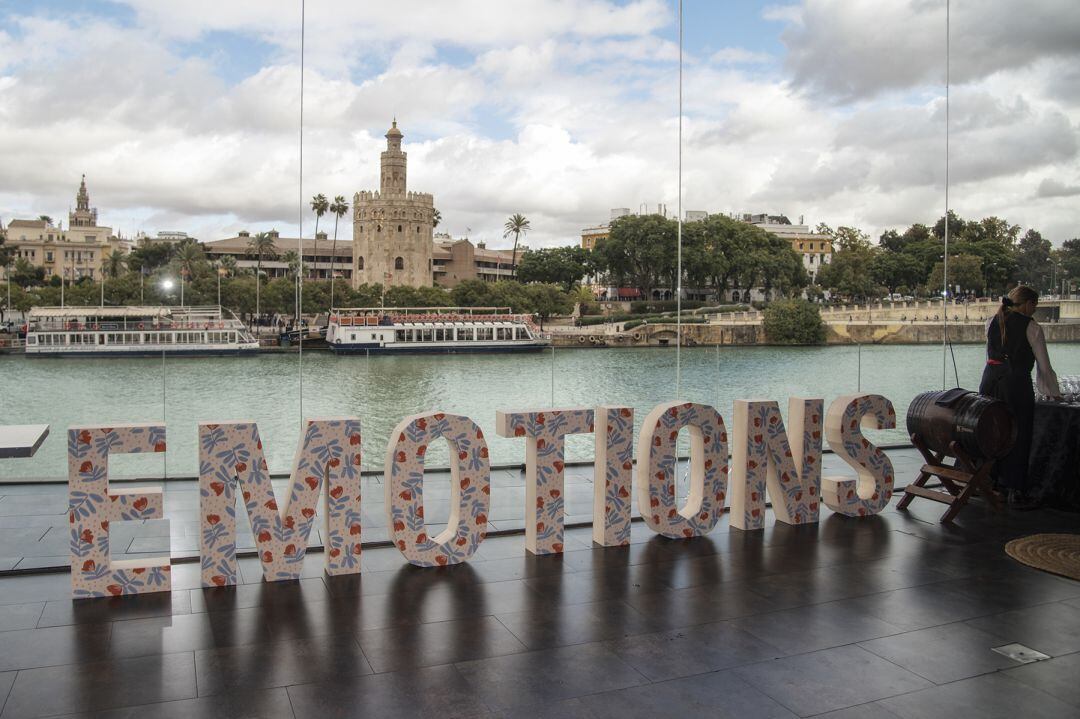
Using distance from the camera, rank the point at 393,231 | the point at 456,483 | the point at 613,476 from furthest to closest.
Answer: the point at 393,231
the point at 613,476
the point at 456,483

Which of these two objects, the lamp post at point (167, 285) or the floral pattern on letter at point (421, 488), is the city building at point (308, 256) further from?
the floral pattern on letter at point (421, 488)

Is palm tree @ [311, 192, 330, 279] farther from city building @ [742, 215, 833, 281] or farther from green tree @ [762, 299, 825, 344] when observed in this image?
city building @ [742, 215, 833, 281]

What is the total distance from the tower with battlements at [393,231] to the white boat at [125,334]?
16.3 ft

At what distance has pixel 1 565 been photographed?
168 inches

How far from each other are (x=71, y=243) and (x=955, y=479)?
8869mm

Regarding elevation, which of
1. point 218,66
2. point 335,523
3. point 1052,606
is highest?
point 218,66

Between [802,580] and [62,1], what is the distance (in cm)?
674

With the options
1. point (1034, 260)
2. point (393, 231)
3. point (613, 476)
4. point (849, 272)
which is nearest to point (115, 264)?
point (613, 476)

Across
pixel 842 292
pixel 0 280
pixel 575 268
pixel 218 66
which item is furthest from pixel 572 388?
pixel 575 268

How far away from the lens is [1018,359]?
18.9ft

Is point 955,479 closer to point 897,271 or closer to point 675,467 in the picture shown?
point 675,467

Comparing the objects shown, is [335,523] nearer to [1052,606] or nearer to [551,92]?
[1052,606]

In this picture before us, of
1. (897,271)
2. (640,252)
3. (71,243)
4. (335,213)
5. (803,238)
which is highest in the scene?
(803,238)

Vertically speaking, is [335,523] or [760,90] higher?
[760,90]
